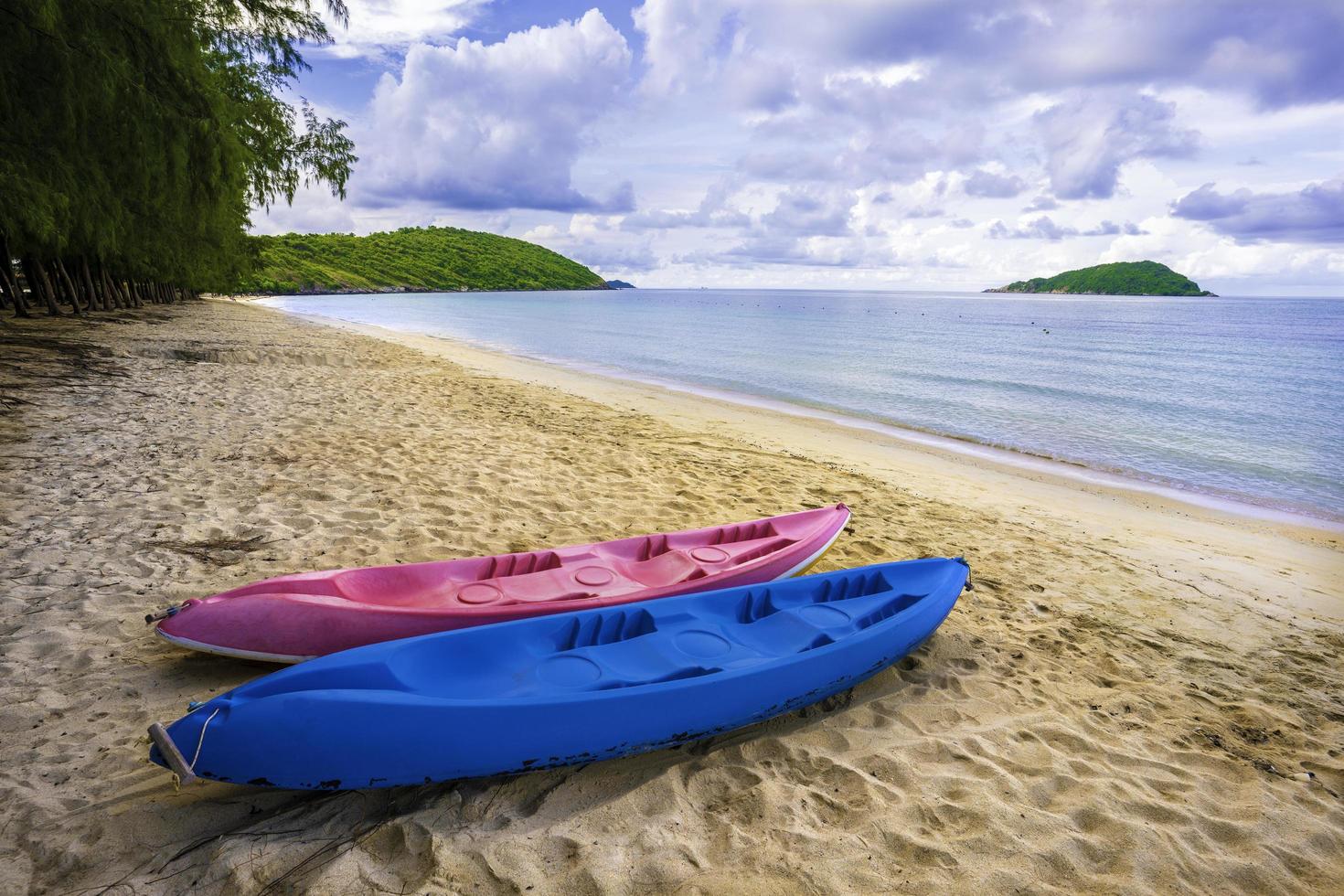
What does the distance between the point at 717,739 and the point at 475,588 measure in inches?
69.5

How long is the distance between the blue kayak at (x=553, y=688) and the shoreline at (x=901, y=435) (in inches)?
270

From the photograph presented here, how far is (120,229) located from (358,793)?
1335 centimetres

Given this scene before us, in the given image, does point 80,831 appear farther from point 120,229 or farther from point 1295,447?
point 1295,447

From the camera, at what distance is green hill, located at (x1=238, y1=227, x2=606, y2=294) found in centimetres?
9369

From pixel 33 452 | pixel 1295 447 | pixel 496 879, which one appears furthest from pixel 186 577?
pixel 1295 447

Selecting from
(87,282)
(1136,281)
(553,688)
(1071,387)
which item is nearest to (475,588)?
(553,688)

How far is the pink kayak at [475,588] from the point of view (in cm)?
347

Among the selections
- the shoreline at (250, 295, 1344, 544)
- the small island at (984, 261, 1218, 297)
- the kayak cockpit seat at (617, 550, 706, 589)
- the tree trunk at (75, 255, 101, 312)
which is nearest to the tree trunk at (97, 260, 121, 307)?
the tree trunk at (75, 255, 101, 312)

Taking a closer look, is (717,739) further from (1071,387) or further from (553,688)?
(1071,387)

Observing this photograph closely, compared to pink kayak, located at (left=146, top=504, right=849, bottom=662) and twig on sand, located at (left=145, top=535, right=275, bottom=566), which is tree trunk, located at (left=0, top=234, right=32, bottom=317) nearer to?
twig on sand, located at (left=145, top=535, right=275, bottom=566)

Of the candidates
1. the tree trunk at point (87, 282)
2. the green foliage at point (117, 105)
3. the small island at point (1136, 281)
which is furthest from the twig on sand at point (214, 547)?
the small island at point (1136, 281)

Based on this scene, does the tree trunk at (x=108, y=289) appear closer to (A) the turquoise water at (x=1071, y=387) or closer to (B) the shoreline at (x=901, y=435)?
(B) the shoreline at (x=901, y=435)

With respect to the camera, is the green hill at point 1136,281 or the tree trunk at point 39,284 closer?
the tree trunk at point 39,284

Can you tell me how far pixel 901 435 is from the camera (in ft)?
45.4
